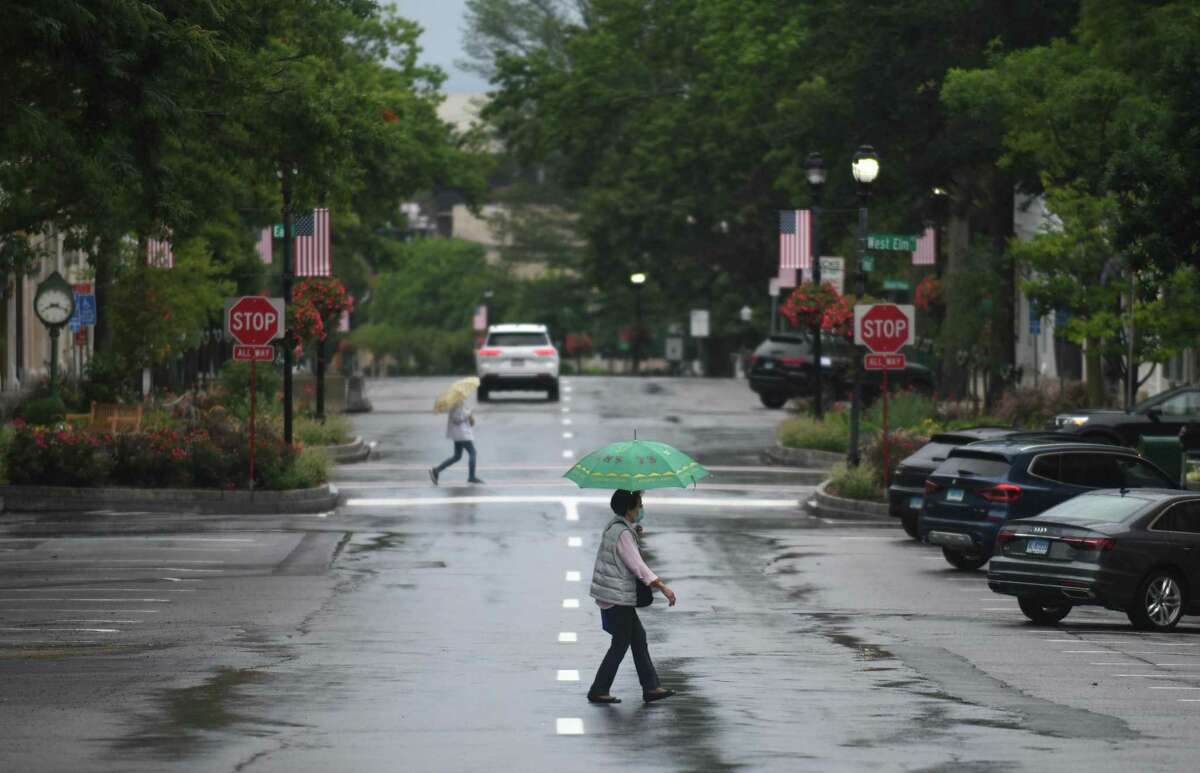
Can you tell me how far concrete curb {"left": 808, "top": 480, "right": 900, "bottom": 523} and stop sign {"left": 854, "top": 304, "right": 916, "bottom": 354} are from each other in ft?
11.2

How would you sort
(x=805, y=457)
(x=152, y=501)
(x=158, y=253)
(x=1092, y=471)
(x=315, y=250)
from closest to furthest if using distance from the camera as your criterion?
1. (x=1092, y=471)
2. (x=152, y=501)
3. (x=805, y=457)
4. (x=315, y=250)
5. (x=158, y=253)

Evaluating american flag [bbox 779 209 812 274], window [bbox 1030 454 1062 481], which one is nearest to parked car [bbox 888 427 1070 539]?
window [bbox 1030 454 1062 481]

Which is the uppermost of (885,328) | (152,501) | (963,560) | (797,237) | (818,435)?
(797,237)

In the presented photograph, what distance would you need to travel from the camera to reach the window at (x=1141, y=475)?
26.2 meters

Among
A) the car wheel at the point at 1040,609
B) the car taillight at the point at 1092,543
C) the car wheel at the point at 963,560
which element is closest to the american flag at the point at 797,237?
the car wheel at the point at 963,560

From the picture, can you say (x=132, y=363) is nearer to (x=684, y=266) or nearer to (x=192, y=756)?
(x=192, y=756)

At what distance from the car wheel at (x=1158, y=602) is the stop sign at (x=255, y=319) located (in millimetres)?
18612

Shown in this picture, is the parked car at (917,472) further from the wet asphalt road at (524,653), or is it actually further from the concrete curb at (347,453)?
the concrete curb at (347,453)

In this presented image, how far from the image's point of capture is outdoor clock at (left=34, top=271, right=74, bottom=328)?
4291 centimetres

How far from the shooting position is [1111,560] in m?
20.5

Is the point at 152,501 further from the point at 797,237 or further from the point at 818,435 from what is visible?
the point at 797,237

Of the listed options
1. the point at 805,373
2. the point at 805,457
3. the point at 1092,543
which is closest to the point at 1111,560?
the point at 1092,543

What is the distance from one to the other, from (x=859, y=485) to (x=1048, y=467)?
8457 mm

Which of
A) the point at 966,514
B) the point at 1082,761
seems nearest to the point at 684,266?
the point at 966,514
